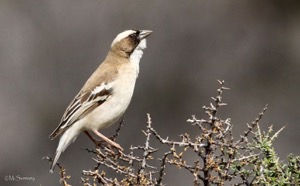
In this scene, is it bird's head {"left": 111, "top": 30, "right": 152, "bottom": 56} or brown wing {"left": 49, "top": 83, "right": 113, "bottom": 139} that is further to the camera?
bird's head {"left": 111, "top": 30, "right": 152, "bottom": 56}

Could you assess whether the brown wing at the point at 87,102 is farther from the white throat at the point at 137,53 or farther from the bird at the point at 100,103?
the white throat at the point at 137,53

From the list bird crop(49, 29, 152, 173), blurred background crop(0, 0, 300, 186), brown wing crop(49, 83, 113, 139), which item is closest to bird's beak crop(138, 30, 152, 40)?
bird crop(49, 29, 152, 173)

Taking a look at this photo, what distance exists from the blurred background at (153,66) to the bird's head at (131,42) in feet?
14.6

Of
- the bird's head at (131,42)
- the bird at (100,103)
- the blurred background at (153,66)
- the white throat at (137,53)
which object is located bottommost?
the bird at (100,103)

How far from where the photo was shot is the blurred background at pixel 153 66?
11547 mm

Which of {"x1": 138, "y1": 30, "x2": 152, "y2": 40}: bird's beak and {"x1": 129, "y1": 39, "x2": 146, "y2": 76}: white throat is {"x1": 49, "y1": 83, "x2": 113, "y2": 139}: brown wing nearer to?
{"x1": 129, "y1": 39, "x2": 146, "y2": 76}: white throat

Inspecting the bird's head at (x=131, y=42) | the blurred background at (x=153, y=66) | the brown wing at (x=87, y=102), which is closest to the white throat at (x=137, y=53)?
the bird's head at (x=131, y=42)

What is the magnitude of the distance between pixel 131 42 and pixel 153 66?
6694 mm

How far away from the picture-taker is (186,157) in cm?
1064

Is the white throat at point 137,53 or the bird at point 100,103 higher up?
the white throat at point 137,53

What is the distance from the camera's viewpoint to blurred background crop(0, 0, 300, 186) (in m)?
11.5

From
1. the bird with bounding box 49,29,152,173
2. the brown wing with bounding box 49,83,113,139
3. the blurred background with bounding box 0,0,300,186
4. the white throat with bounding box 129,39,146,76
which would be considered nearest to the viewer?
the bird with bounding box 49,29,152,173

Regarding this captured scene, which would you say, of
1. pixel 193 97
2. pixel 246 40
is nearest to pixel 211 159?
pixel 193 97

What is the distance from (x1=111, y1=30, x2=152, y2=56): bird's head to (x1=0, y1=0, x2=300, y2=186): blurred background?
4453 mm
